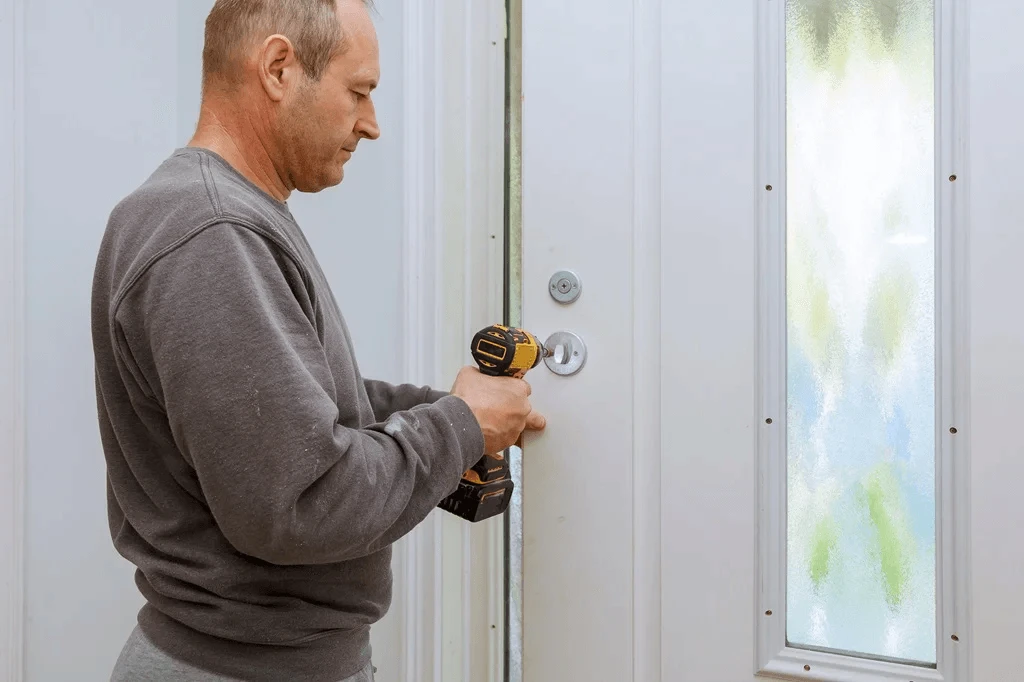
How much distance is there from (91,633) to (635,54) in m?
1.32

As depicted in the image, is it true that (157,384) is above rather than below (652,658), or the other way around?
above

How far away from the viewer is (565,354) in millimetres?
1248

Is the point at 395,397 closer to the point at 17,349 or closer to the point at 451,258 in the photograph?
the point at 451,258

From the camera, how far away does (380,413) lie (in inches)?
46.4

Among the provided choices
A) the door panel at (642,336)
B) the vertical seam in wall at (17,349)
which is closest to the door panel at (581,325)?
the door panel at (642,336)

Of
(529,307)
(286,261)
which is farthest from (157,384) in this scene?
(529,307)

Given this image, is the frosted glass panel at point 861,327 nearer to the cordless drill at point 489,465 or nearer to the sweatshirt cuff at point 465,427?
the cordless drill at point 489,465

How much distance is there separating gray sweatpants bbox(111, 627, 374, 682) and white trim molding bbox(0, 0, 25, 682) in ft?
1.94

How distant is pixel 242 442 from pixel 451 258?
31.6 inches

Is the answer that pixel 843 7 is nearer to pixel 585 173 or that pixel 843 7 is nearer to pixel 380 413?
pixel 585 173

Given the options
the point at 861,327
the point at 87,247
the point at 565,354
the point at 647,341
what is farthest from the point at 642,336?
the point at 87,247

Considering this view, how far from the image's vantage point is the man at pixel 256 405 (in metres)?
0.68

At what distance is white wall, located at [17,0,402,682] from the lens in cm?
134

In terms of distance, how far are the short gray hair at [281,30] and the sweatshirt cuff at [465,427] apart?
0.37m
